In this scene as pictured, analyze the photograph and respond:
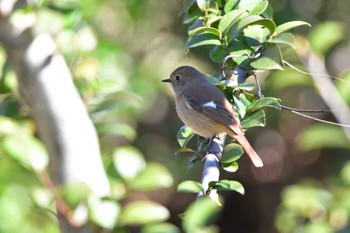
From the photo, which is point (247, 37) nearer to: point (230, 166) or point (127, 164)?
point (230, 166)

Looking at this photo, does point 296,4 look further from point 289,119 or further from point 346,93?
point 346,93

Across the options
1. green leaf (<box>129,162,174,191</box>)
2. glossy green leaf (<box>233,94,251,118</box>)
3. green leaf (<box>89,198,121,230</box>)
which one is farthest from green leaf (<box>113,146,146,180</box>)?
glossy green leaf (<box>233,94,251,118</box>)

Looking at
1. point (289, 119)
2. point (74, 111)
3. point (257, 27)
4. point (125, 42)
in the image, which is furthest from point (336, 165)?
point (74, 111)

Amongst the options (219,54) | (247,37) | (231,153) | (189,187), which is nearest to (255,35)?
(247,37)

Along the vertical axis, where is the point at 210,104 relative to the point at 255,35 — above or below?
below

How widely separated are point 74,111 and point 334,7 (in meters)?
3.71

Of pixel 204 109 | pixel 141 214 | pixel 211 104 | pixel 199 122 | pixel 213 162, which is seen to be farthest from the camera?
pixel 204 109

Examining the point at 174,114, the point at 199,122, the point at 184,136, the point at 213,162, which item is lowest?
the point at 174,114

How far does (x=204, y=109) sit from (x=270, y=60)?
1337 mm

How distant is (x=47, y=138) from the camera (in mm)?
1862

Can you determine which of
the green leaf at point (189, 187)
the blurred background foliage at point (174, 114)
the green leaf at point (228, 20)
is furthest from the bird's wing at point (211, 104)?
the green leaf at point (189, 187)

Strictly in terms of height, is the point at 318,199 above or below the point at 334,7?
above

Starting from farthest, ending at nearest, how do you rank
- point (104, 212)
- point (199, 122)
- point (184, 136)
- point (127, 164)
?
point (199, 122)
point (184, 136)
point (127, 164)
point (104, 212)

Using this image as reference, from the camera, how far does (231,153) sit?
2.09 meters
